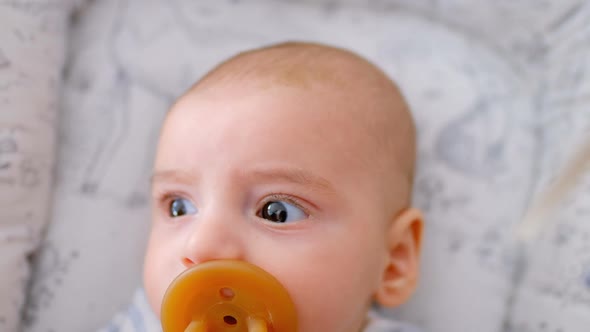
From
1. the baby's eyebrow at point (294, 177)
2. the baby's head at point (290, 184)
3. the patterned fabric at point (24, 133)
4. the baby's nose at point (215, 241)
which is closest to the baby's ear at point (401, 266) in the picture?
the baby's head at point (290, 184)

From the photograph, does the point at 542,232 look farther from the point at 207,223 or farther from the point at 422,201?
the point at 207,223

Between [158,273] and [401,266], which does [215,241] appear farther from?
[401,266]

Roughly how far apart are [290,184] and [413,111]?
0.50 meters

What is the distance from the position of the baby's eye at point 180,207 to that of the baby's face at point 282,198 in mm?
16

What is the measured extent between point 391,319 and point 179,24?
0.74 m

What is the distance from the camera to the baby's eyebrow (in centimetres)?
81

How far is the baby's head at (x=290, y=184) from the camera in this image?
2.61 feet

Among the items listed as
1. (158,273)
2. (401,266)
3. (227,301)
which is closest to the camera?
(227,301)

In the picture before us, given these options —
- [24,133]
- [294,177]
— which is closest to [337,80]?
[294,177]

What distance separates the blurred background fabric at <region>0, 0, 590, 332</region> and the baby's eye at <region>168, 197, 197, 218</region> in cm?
26

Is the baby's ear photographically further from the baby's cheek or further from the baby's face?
the baby's cheek

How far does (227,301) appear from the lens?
2.45 feet

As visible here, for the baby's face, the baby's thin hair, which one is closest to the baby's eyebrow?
the baby's face

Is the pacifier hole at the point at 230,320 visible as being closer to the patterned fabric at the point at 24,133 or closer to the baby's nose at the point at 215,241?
the baby's nose at the point at 215,241
